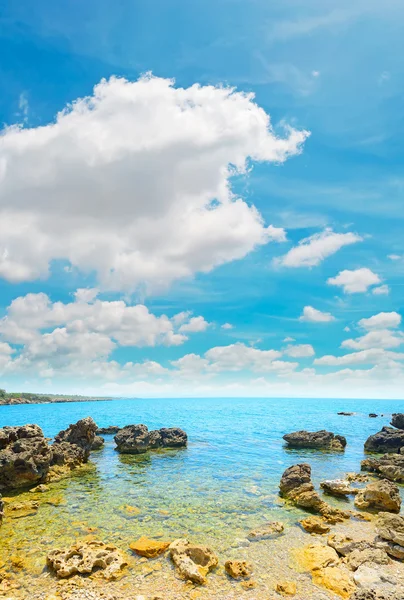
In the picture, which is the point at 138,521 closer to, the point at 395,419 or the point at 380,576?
the point at 380,576

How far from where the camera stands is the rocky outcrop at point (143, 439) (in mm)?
47562

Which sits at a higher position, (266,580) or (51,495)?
(266,580)

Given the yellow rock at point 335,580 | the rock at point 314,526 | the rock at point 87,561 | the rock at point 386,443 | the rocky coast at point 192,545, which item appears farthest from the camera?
the rock at point 386,443

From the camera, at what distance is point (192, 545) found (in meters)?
16.5

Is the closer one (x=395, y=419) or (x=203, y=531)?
(x=203, y=531)

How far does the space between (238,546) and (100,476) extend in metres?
19.8

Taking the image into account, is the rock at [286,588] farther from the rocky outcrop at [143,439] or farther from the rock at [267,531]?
the rocky outcrop at [143,439]

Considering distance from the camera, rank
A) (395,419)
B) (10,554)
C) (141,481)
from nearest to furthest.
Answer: (10,554) < (141,481) < (395,419)

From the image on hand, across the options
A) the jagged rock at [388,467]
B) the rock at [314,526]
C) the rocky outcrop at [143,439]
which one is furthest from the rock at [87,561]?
the rocky outcrop at [143,439]

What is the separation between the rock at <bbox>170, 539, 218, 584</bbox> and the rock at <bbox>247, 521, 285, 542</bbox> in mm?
3525

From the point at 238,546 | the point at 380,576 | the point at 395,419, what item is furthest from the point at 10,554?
the point at 395,419

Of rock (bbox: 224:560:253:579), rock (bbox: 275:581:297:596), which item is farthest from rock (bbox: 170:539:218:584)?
rock (bbox: 275:581:297:596)

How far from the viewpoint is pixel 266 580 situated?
47.0 feet

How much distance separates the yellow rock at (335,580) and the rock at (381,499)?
1088cm
